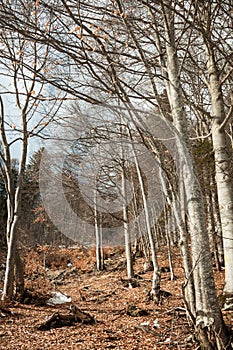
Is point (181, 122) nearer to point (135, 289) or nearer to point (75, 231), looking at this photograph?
point (135, 289)

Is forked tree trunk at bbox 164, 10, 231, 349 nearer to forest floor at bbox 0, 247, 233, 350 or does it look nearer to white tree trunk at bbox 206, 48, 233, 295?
forest floor at bbox 0, 247, 233, 350

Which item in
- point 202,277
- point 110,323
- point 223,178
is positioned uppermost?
point 223,178

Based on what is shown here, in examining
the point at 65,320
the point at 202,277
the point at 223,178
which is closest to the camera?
the point at 202,277

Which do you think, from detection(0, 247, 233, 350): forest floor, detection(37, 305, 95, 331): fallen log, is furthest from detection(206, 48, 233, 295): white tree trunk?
detection(37, 305, 95, 331): fallen log

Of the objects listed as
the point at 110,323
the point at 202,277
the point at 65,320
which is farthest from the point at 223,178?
the point at 65,320

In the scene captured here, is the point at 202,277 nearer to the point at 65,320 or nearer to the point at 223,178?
the point at 223,178

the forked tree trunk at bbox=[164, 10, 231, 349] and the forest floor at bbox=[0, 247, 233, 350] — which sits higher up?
the forked tree trunk at bbox=[164, 10, 231, 349]

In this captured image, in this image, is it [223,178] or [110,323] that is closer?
[110,323]

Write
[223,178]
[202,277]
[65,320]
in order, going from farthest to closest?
[223,178]
[65,320]
[202,277]

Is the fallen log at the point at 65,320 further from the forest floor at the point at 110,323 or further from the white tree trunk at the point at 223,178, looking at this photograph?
the white tree trunk at the point at 223,178

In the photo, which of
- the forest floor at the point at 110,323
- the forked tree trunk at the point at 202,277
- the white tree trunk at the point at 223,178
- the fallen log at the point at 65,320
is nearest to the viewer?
the forked tree trunk at the point at 202,277

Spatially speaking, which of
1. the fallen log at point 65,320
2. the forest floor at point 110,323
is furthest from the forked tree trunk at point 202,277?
the fallen log at point 65,320

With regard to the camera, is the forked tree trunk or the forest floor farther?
the forest floor

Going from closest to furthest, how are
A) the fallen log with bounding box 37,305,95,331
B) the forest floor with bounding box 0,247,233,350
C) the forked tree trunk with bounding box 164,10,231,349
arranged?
the forked tree trunk with bounding box 164,10,231,349, the forest floor with bounding box 0,247,233,350, the fallen log with bounding box 37,305,95,331
